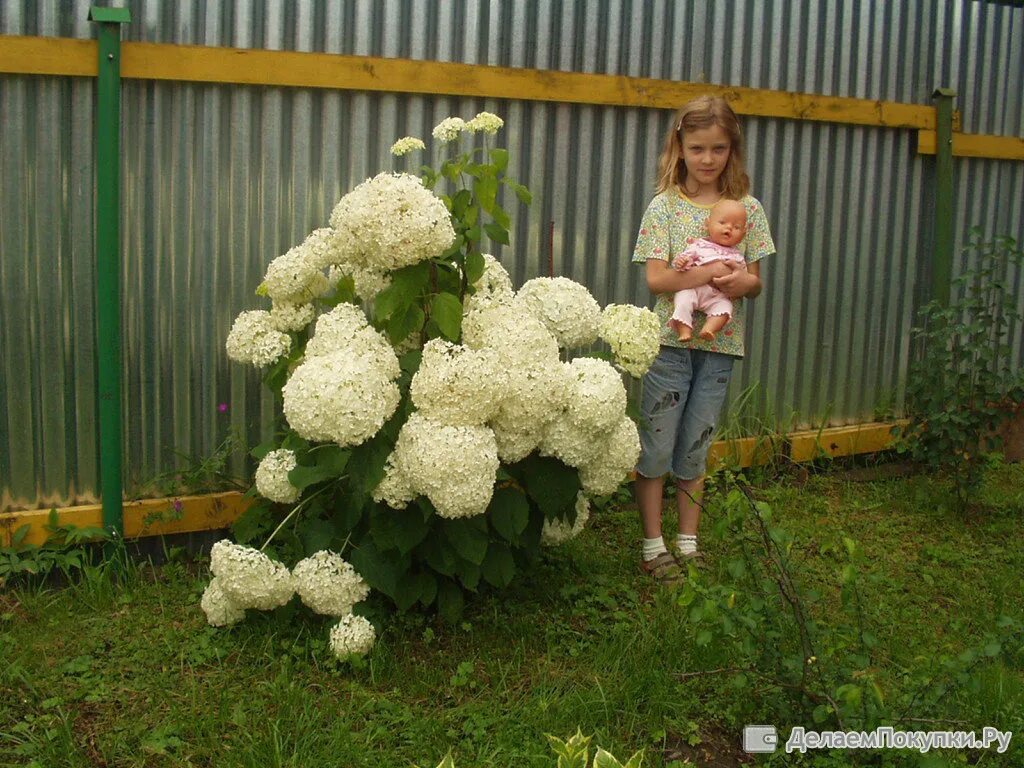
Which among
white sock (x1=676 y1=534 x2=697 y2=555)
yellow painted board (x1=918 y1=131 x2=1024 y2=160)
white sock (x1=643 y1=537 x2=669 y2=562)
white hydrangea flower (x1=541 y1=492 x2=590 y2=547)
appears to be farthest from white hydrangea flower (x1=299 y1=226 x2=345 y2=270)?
yellow painted board (x1=918 y1=131 x2=1024 y2=160)

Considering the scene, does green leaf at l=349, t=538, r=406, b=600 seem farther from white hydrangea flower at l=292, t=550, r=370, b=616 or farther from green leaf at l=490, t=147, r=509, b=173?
green leaf at l=490, t=147, r=509, b=173

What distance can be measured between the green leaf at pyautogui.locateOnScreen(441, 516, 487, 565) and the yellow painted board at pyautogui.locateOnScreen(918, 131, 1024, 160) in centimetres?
379

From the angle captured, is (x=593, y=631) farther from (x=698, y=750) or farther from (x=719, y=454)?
(x=719, y=454)

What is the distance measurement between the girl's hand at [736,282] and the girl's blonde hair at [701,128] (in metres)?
0.32

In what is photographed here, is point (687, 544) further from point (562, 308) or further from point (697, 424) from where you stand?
point (562, 308)

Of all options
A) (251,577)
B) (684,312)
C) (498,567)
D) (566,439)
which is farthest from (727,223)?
(251,577)

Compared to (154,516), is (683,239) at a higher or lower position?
higher

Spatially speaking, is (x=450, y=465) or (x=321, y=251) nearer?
(x=450, y=465)

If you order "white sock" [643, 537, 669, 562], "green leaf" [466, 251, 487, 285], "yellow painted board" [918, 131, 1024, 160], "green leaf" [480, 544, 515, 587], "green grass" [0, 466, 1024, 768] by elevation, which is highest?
"yellow painted board" [918, 131, 1024, 160]

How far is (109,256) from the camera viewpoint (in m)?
4.14

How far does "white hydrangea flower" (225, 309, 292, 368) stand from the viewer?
3.94 metres

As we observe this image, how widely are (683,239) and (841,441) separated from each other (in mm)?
2133

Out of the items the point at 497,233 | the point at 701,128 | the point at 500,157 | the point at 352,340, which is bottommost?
the point at 352,340

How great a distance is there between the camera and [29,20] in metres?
4.01
